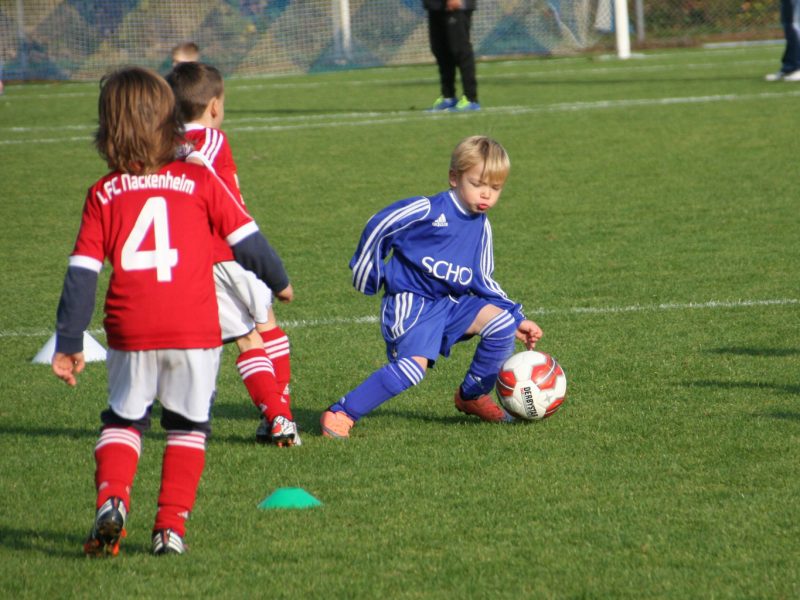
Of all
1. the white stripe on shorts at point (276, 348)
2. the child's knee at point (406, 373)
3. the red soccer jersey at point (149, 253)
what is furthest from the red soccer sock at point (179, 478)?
the white stripe on shorts at point (276, 348)

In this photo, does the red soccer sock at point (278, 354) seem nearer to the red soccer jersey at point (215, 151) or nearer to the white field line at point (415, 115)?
the red soccer jersey at point (215, 151)

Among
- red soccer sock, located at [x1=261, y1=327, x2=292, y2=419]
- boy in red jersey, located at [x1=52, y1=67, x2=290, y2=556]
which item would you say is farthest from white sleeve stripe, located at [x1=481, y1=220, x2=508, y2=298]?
boy in red jersey, located at [x1=52, y1=67, x2=290, y2=556]

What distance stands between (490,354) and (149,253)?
2029 mm

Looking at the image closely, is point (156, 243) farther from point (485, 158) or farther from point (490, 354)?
point (490, 354)

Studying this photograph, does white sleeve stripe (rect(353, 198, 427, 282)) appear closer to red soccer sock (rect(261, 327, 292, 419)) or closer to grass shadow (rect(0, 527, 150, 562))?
red soccer sock (rect(261, 327, 292, 419))

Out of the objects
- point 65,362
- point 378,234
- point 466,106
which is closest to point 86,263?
point 65,362

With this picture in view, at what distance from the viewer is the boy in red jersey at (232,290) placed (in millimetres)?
4922

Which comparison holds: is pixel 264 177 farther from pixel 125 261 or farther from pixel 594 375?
pixel 125 261

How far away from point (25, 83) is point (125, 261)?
20996mm

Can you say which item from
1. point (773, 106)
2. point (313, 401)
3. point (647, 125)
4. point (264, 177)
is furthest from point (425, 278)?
point (773, 106)

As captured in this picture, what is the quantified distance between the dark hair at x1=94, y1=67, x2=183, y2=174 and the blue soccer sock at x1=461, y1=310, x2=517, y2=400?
2002mm

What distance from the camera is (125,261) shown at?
12.0 feet

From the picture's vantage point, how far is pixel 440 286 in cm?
526

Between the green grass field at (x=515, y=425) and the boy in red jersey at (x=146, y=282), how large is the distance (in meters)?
0.28
